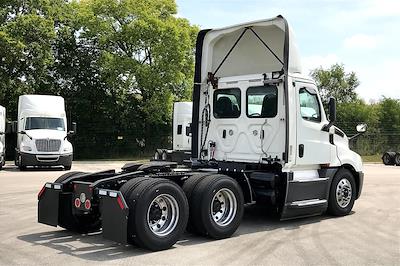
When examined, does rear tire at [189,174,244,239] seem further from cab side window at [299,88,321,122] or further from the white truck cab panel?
the white truck cab panel

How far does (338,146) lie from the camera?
10.6 meters

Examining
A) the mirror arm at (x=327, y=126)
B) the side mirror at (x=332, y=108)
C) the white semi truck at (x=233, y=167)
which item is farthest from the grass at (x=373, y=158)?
the side mirror at (x=332, y=108)

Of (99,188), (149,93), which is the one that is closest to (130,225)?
(99,188)

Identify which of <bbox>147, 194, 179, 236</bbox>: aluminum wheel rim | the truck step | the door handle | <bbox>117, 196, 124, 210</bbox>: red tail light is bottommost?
<bbox>147, 194, 179, 236</bbox>: aluminum wheel rim

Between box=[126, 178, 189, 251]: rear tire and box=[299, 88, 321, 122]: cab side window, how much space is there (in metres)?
3.39

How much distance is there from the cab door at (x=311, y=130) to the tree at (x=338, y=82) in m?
50.7

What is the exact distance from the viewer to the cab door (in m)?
9.72

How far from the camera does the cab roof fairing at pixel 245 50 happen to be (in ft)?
33.4

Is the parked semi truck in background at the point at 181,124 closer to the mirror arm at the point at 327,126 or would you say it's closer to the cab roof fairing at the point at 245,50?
the cab roof fairing at the point at 245,50

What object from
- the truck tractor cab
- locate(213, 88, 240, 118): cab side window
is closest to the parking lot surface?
the truck tractor cab

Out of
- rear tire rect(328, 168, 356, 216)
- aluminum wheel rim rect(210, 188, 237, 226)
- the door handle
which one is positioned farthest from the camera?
rear tire rect(328, 168, 356, 216)

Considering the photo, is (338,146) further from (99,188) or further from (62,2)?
(62,2)

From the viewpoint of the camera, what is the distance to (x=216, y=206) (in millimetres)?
8320

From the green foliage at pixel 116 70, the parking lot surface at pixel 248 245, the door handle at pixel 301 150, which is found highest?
the green foliage at pixel 116 70
